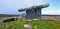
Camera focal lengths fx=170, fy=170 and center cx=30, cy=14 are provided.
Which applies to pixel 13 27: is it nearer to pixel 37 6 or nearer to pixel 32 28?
pixel 32 28

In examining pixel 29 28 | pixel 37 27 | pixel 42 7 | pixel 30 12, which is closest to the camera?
pixel 29 28

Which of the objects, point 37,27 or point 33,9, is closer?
point 37,27

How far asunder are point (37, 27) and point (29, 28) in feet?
3.59

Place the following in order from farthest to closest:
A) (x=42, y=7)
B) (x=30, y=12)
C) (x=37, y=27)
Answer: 1. (x=30, y=12)
2. (x=42, y=7)
3. (x=37, y=27)

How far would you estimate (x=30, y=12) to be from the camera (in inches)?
1032

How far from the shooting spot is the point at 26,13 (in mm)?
26703

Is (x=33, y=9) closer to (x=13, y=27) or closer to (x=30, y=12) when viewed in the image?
(x=30, y=12)

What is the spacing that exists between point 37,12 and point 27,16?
1.65 metres

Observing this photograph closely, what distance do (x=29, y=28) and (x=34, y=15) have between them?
1321 centimetres

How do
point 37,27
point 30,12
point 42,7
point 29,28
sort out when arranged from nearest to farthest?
point 29,28 → point 37,27 → point 42,7 → point 30,12

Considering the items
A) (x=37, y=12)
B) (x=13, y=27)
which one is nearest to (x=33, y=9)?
(x=37, y=12)

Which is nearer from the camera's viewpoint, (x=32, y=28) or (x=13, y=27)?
(x=32, y=28)

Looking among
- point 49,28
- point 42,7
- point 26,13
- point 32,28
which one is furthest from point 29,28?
point 26,13

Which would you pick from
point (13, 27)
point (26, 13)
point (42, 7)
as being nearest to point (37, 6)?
point (42, 7)
